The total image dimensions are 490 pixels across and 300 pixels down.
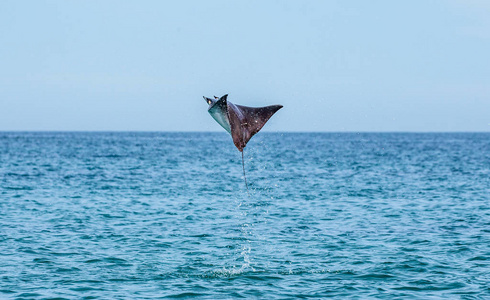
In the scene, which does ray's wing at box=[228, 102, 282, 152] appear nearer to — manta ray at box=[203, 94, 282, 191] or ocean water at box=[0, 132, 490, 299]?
manta ray at box=[203, 94, 282, 191]

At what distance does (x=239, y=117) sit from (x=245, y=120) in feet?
1.16

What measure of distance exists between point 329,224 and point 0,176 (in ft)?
96.3

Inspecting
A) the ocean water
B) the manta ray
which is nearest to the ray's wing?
the manta ray

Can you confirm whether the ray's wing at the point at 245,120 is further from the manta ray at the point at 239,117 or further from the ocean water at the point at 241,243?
the ocean water at the point at 241,243

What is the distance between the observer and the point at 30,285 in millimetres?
13406

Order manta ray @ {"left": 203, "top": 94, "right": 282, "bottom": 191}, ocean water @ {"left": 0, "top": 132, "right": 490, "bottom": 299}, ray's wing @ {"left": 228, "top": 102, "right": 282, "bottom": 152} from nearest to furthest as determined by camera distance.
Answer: manta ray @ {"left": 203, "top": 94, "right": 282, "bottom": 191} < ray's wing @ {"left": 228, "top": 102, "right": 282, "bottom": 152} < ocean water @ {"left": 0, "top": 132, "right": 490, "bottom": 299}

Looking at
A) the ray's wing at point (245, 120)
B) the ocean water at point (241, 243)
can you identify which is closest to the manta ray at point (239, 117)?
the ray's wing at point (245, 120)

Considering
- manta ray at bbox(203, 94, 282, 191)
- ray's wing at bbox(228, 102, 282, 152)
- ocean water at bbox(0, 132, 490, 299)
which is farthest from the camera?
ocean water at bbox(0, 132, 490, 299)

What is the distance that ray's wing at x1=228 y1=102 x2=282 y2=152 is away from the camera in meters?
12.6

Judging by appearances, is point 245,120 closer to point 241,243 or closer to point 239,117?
point 239,117

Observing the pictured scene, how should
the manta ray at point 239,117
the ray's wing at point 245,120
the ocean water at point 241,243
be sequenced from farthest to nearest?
the ocean water at point 241,243 < the ray's wing at point 245,120 < the manta ray at point 239,117

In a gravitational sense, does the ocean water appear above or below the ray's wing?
below

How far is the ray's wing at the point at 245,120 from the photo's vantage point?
41.3ft

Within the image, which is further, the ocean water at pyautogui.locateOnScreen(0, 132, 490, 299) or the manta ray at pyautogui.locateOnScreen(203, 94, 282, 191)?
the ocean water at pyautogui.locateOnScreen(0, 132, 490, 299)
